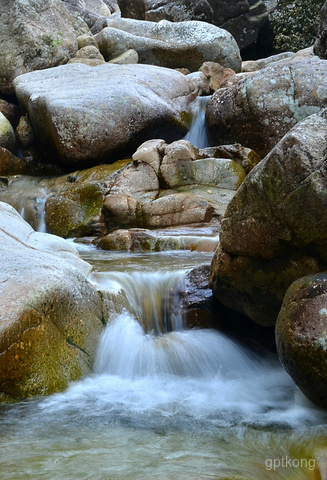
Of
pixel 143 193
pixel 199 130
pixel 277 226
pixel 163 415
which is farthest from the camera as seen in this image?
pixel 199 130

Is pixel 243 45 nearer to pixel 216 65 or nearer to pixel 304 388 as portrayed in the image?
pixel 216 65

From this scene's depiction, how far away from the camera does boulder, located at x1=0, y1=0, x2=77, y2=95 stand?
555 inches

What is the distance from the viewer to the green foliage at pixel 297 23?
18906 mm

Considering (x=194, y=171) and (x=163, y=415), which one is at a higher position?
(x=194, y=171)

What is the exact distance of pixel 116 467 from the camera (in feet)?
8.41

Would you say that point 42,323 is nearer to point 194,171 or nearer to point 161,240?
point 161,240

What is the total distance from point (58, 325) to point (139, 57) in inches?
557

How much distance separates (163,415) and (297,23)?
19500mm

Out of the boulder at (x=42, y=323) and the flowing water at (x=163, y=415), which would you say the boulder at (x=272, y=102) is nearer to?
the flowing water at (x=163, y=415)

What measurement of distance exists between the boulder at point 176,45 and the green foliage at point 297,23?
4.01m

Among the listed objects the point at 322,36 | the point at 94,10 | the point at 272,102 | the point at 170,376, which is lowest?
the point at 170,376

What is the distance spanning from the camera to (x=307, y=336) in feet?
10.6

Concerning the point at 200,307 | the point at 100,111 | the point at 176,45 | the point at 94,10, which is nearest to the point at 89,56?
the point at 176,45

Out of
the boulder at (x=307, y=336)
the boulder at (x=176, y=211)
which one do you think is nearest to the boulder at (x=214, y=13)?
the boulder at (x=176, y=211)
